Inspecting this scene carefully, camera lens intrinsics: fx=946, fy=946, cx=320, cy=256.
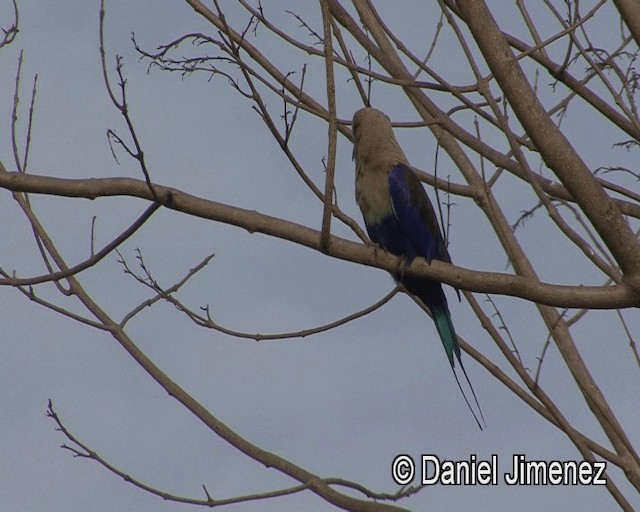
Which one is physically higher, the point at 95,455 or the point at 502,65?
the point at 502,65

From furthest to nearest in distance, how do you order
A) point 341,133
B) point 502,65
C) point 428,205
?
point 428,205 → point 341,133 → point 502,65

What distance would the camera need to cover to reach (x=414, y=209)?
4914mm

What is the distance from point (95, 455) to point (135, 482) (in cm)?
36

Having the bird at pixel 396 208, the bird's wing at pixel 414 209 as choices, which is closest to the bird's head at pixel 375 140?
the bird at pixel 396 208

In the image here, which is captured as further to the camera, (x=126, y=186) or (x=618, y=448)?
(x=618, y=448)

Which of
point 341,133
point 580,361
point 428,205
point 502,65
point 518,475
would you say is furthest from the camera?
point 428,205

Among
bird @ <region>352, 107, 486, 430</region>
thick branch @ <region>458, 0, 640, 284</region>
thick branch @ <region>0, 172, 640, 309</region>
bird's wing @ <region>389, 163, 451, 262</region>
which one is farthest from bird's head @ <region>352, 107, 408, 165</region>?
thick branch @ <region>458, 0, 640, 284</region>

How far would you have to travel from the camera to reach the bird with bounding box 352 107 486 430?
472 centimetres

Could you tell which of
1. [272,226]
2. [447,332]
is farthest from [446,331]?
[272,226]

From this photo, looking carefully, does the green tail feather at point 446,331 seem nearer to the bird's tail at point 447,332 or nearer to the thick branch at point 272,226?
the bird's tail at point 447,332

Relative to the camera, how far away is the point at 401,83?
3.34 metres

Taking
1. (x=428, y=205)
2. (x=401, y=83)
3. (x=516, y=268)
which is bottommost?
(x=516, y=268)

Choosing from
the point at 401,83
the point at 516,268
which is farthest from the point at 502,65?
the point at 516,268

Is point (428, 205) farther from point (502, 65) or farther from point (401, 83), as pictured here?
point (502, 65)
